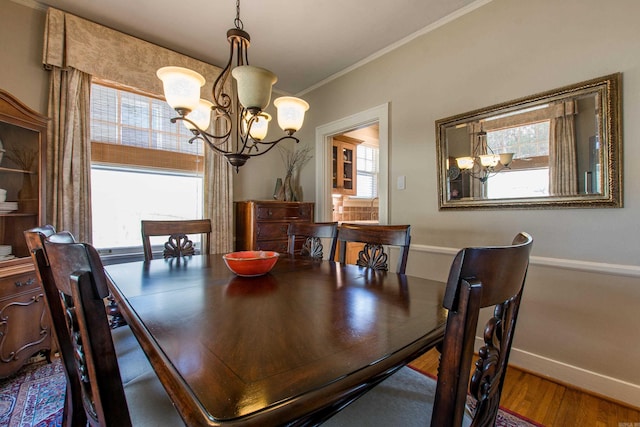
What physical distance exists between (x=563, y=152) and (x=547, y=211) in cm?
38

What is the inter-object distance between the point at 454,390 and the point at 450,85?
2.49 metres

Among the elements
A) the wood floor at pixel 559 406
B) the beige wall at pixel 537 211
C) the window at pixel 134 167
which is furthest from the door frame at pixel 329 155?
the wood floor at pixel 559 406

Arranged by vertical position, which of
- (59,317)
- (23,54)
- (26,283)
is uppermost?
(23,54)

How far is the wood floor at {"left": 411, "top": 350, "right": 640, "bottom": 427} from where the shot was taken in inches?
56.9

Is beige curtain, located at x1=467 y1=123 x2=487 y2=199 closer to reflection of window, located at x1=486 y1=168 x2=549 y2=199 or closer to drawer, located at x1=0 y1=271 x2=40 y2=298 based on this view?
reflection of window, located at x1=486 y1=168 x2=549 y2=199

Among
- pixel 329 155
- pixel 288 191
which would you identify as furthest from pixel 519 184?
pixel 288 191

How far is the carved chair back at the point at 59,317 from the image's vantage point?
878 millimetres

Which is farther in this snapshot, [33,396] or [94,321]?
[33,396]

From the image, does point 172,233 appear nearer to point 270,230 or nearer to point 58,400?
point 58,400

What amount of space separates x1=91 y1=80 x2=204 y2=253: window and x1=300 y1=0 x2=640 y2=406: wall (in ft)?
7.68

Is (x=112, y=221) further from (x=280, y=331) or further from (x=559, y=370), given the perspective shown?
(x=559, y=370)

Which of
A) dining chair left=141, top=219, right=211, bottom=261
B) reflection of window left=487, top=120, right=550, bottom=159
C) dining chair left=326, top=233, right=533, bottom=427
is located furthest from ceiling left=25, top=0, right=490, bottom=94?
dining chair left=326, top=233, right=533, bottom=427

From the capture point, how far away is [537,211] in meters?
1.88

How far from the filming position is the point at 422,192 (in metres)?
2.53
